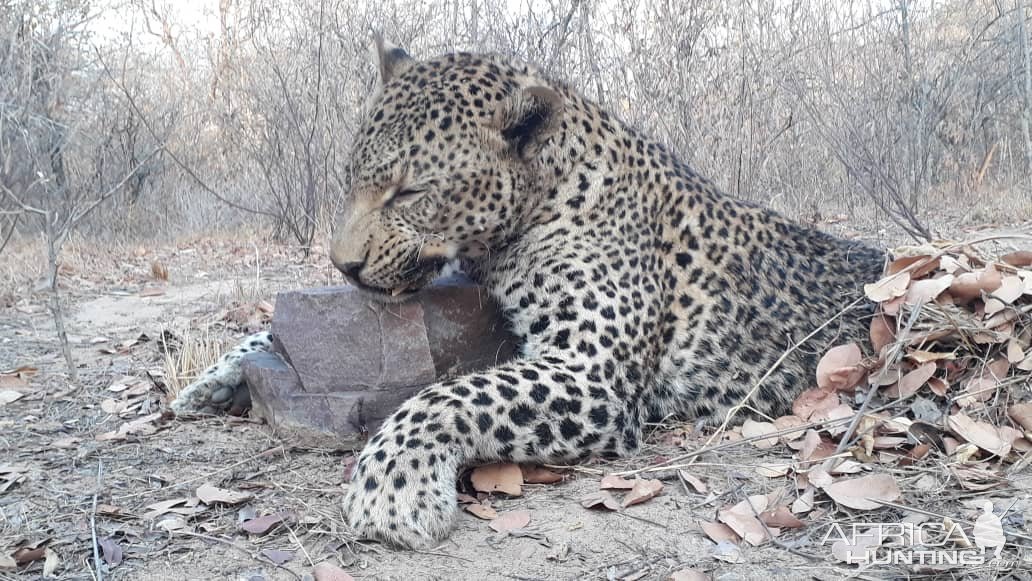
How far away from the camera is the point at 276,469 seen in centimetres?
413

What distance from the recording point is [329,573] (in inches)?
120

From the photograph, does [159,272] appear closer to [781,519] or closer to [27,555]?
[27,555]

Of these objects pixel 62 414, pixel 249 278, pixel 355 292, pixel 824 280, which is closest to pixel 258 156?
pixel 249 278

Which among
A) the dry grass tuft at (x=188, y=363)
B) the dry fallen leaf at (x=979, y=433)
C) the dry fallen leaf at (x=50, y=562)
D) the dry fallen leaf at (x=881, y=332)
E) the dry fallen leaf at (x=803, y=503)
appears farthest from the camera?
the dry grass tuft at (x=188, y=363)

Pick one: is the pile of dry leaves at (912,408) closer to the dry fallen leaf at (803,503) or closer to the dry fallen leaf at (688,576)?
the dry fallen leaf at (803,503)

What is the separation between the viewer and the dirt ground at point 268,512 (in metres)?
3.11

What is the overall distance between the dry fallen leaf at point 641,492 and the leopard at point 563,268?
0.40 metres

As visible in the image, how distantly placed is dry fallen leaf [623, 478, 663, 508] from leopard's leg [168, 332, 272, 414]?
2468mm

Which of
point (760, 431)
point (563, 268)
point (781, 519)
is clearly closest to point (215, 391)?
point (563, 268)

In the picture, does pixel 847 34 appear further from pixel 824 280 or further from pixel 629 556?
pixel 629 556

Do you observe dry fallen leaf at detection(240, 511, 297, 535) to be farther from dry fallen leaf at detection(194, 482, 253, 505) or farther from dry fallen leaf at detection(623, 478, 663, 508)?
dry fallen leaf at detection(623, 478, 663, 508)

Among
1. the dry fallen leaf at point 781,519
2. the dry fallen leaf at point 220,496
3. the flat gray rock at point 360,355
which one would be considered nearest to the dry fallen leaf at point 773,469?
the dry fallen leaf at point 781,519

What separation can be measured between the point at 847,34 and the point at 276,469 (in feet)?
33.6

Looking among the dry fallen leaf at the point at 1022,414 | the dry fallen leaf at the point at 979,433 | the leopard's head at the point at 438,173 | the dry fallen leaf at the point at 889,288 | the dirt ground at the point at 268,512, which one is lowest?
the dirt ground at the point at 268,512
